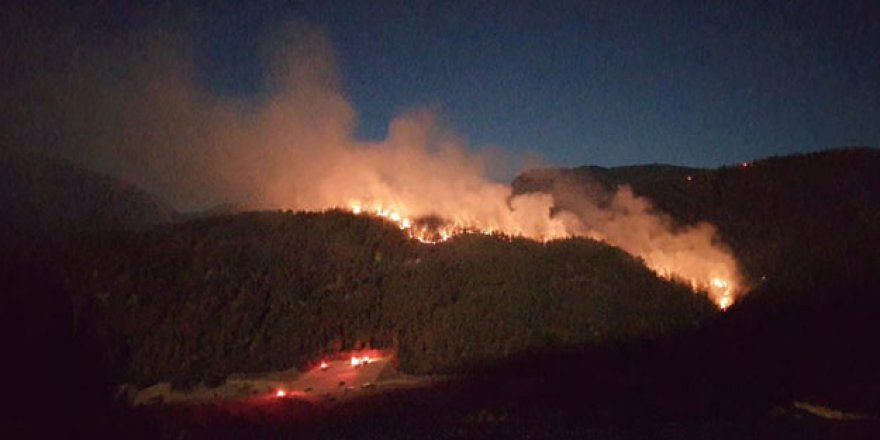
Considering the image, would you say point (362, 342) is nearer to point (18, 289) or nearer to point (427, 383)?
point (427, 383)

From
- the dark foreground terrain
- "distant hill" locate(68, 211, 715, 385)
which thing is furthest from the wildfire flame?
"distant hill" locate(68, 211, 715, 385)

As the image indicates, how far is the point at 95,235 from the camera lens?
132375 mm

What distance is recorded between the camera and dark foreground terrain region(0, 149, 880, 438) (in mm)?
18766

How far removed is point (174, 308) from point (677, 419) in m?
75.4

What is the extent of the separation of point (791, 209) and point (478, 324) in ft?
257

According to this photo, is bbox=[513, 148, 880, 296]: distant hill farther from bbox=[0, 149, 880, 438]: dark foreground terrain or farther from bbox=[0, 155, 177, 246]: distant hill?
bbox=[0, 155, 177, 246]: distant hill

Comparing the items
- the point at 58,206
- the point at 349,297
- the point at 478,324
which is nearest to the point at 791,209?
the point at 478,324

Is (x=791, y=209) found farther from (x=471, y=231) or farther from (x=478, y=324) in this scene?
(x=478, y=324)

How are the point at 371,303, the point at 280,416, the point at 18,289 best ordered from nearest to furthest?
the point at 18,289 → the point at 280,416 → the point at 371,303

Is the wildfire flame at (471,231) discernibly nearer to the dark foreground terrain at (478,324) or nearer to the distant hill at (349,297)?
the dark foreground terrain at (478,324)

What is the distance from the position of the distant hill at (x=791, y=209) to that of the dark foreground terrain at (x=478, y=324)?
56 cm

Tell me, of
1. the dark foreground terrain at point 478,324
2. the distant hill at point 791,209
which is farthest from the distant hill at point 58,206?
the distant hill at point 791,209

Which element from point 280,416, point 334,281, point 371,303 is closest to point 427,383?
point 280,416

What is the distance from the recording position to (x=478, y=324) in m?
107
